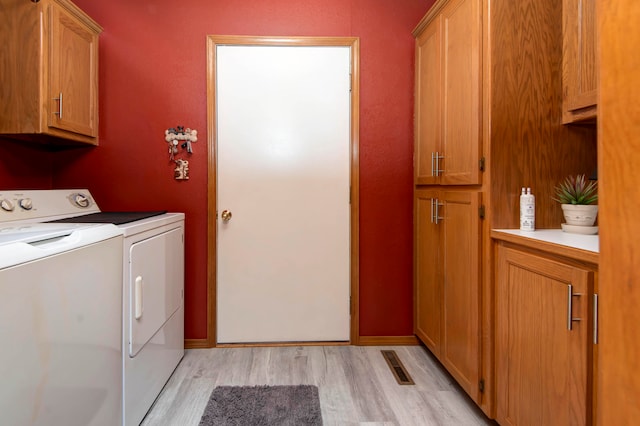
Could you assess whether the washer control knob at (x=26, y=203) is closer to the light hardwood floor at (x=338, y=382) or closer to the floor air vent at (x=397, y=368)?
the light hardwood floor at (x=338, y=382)

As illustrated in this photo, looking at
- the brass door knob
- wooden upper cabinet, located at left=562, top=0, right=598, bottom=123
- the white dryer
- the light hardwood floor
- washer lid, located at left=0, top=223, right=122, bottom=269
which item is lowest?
the light hardwood floor

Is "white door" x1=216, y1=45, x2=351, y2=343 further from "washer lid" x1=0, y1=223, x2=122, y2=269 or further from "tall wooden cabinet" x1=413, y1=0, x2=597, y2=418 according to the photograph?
"washer lid" x1=0, y1=223, x2=122, y2=269

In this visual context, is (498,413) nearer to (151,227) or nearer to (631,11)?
(631,11)

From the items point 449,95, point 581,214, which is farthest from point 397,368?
point 449,95

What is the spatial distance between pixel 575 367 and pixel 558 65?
120 centimetres

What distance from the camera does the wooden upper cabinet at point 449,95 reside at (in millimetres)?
1666

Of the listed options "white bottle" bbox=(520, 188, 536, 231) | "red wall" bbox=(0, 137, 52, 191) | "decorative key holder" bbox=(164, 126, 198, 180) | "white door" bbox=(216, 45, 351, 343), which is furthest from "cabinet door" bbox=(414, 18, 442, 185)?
"red wall" bbox=(0, 137, 52, 191)

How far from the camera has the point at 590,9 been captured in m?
1.30

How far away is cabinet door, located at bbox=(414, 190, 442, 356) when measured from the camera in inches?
83.7

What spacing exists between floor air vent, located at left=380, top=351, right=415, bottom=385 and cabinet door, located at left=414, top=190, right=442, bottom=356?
204mm

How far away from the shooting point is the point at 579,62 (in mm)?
1358

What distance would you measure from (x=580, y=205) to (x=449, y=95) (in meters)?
0.85

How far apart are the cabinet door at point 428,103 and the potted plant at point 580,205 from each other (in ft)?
2.29

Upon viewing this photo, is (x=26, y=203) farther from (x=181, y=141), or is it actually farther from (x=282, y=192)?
(x=282, y=192)
